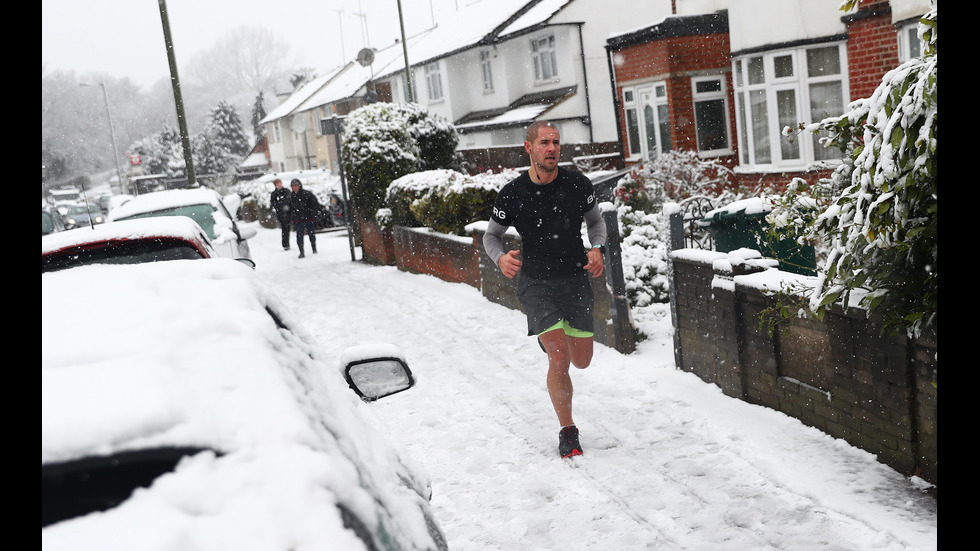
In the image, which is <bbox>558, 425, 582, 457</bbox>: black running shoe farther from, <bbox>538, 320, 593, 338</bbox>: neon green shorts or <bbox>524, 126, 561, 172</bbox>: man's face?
<bbox>524, 126, 561, 172</bbox>: man's face

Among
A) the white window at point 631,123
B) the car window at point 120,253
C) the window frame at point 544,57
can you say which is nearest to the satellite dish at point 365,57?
the window frame at point 544,57

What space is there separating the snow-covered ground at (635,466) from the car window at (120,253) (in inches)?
80.2

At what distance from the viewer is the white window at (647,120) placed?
2020 cm

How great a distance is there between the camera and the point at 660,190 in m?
12.4

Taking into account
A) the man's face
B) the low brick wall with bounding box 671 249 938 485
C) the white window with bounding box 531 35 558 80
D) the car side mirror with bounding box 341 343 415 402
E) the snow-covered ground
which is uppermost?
the white window with bounding box 531 35 558 80

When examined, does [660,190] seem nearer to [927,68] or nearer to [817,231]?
[817,231]

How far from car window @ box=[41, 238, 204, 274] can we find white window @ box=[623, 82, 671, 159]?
49.4 ft

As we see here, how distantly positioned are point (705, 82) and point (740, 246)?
13908mm

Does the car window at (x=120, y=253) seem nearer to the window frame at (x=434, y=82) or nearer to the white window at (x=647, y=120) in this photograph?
the white window at (x=647, y=120)

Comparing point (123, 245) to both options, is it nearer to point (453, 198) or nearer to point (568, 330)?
point (568, 330)

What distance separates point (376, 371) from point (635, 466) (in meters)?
2.61

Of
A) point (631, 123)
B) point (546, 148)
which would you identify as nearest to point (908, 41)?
point (631, 123)

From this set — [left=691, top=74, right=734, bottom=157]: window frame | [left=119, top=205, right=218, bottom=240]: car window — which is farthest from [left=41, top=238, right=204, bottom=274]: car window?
[left=691, top=74, right=734, bottom=157]: window frame

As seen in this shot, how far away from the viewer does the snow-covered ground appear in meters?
4.36
